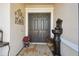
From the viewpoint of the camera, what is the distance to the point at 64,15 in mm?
2850

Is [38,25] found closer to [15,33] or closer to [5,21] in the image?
[15,33]

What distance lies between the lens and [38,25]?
312 cm

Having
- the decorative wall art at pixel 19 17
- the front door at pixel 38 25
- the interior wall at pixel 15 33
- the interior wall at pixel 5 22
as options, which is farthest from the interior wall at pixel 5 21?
the front door at pixel 38 25

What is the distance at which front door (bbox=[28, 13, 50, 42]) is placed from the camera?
10.2 feet

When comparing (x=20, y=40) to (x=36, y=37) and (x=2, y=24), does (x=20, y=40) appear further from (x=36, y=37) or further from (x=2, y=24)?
(x=2, y=24)

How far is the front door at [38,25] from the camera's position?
10.2ft

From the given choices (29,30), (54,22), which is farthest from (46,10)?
(29,30)

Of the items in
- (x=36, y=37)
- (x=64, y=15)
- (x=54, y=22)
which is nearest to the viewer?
(x=64, y=15)

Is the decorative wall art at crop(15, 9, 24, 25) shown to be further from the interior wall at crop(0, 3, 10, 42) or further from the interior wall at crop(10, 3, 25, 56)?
the interior wall at crop(0, 3, 10, 42)

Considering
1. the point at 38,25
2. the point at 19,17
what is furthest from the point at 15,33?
the point at 38,25

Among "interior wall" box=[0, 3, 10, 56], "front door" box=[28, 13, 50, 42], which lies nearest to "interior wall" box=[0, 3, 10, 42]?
"interior wall" box=[0, 3, 10, 56]

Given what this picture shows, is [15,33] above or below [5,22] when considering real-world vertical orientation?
below

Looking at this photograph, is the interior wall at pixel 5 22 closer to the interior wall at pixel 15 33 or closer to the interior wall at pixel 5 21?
the interior wall at pixel 5 21

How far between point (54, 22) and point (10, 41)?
1.16 meters
